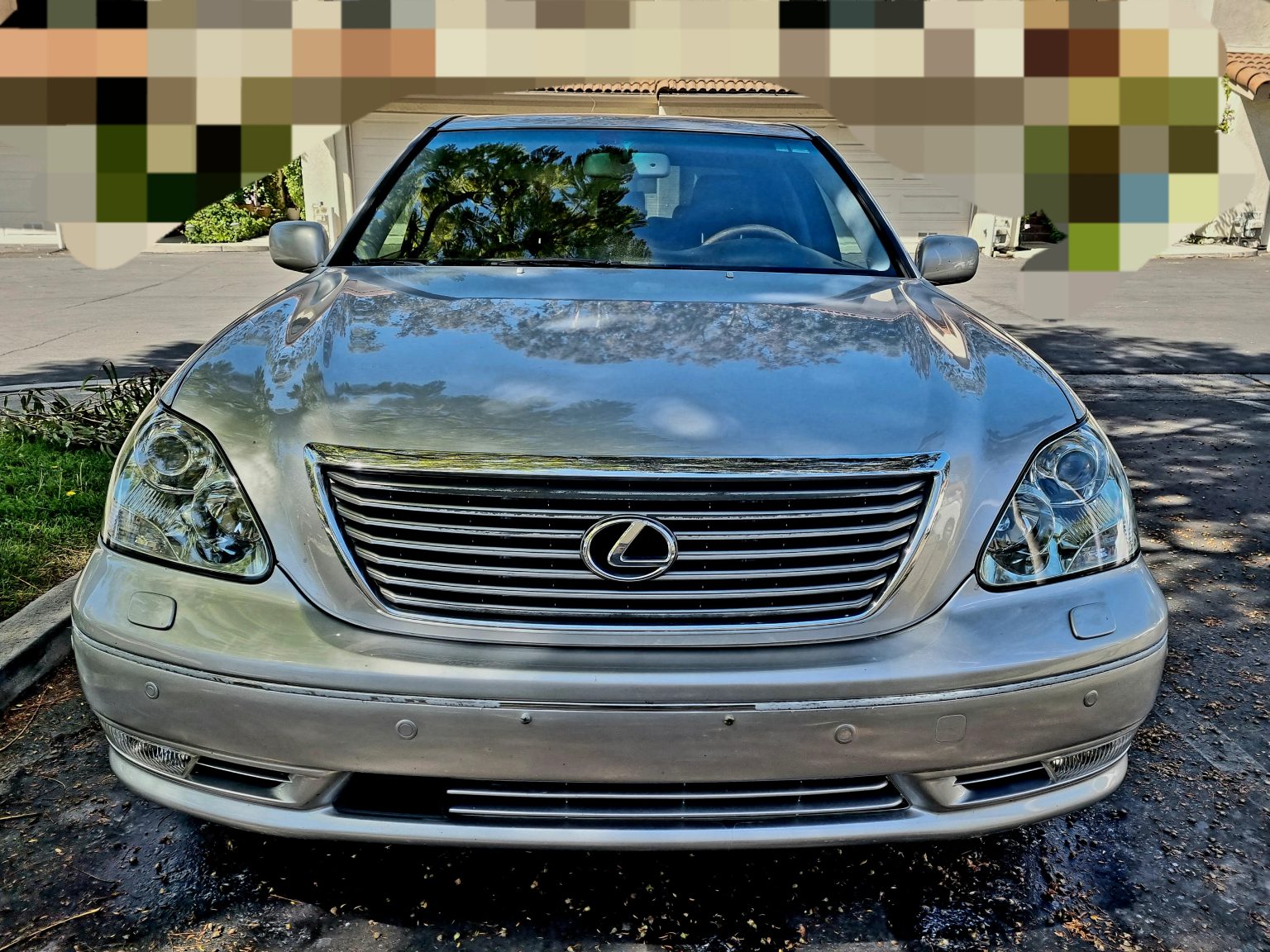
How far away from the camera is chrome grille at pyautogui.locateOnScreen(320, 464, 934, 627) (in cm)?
178

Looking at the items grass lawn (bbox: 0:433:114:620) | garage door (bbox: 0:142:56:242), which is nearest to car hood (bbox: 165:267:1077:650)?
grass lawn (bbox: 0:433:114:620)

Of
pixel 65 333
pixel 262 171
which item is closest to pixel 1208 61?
pixel 262 171

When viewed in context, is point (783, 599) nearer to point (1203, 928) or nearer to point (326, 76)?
point (1203, 928)

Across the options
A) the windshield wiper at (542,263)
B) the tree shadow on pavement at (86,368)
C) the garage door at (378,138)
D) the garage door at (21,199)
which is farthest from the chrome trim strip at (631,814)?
the garage door at (21,199)

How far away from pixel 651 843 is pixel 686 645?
1.12 feet

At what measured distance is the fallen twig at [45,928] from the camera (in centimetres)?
198

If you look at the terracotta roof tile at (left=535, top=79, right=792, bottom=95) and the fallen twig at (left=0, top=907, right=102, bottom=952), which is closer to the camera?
the fallen twig at (left=0, top=907, right=102, bottom=952)

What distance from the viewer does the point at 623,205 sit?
312 centimetres

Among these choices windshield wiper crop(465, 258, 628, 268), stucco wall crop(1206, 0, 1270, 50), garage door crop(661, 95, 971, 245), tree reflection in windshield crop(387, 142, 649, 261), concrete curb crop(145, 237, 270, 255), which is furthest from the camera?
stucco wall crop(1206, 0, 1270, 50)

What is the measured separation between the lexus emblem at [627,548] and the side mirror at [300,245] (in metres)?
1.81

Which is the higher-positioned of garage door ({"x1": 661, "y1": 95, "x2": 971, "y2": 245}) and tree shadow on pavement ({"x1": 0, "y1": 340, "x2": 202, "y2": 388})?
garage door ({"x1": 661, "y1": 95, "x2": 971, "y2": 245})

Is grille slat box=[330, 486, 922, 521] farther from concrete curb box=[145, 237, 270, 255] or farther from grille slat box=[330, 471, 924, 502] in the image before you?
concrete curb box=[145, 237, 270, 255]

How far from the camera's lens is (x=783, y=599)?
1.82m

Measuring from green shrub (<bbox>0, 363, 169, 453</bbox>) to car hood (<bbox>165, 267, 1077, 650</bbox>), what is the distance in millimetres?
3050
